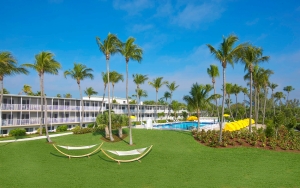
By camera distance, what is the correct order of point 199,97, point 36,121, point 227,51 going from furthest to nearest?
1. point 36,121
2. point 199,97
3. point 227,51

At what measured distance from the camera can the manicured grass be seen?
471 inches

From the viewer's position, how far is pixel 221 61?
20.5 metres

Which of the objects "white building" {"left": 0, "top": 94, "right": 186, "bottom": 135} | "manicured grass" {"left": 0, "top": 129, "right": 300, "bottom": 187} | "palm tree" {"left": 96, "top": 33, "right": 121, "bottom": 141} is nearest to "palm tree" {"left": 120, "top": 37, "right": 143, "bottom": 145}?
"palm tree" {"left": 96, "top": 33, "right": 121, "bottom": 141}

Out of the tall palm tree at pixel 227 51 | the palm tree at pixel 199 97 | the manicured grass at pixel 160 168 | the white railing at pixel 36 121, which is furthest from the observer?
the white railing at pixel 36 121

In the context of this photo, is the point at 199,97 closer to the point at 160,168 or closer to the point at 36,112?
the point at 160,168

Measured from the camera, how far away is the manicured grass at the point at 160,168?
11969 mm

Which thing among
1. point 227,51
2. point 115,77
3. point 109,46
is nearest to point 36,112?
point 115,77

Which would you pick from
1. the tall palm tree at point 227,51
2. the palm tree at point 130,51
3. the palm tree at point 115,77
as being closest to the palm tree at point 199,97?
the tall palm tree at point 227,51

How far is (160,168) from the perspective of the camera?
47.6ft

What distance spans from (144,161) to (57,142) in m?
10.9

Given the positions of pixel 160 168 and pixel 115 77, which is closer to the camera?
pixel 160 168

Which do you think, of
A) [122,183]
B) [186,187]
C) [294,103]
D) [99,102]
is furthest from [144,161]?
[294,103]

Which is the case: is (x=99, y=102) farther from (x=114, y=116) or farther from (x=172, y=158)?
(x=172, y=158)

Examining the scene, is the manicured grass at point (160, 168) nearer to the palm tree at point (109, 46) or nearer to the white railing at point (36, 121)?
the palm tree at point (109, 46)
